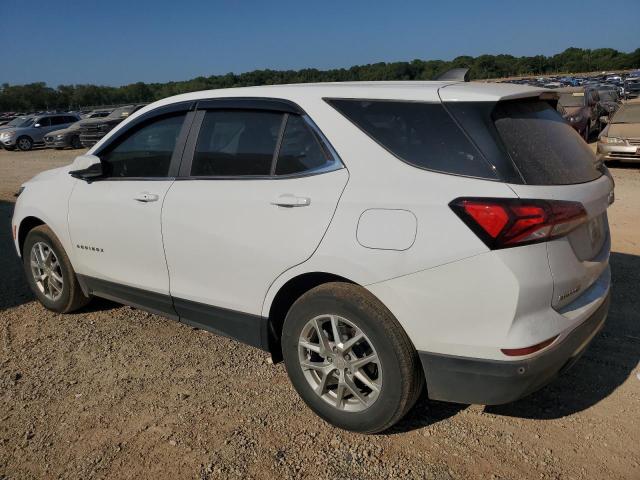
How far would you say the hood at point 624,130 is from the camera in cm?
1257

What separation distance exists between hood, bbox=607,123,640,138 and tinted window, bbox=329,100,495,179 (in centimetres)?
1210

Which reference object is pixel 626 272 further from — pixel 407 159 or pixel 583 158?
pixel 407 159

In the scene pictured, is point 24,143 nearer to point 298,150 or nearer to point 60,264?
point 60,264

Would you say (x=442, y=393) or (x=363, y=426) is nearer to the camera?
(x=442, y=393)

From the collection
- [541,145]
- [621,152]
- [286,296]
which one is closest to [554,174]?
[541,145]

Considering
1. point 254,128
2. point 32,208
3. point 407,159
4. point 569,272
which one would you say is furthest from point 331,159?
point 32,208

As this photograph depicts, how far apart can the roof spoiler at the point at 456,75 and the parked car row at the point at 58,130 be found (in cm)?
2167

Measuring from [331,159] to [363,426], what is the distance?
4.50 ft

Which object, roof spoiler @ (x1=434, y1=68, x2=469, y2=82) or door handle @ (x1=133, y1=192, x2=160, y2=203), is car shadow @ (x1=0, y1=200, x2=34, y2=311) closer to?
door handle @ (x1=133, y1=192, x2=160, y2=203)

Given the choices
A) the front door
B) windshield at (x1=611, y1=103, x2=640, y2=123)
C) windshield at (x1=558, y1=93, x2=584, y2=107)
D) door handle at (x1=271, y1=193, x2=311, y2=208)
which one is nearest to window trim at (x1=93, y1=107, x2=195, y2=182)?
the front door

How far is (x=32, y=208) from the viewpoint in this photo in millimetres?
4406

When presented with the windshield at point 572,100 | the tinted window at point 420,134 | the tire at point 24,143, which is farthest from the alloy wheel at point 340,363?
the tire at point 24,143

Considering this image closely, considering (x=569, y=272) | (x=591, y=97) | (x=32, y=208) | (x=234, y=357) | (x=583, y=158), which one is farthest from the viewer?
(x=591, y=97)

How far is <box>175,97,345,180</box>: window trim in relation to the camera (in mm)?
2801
